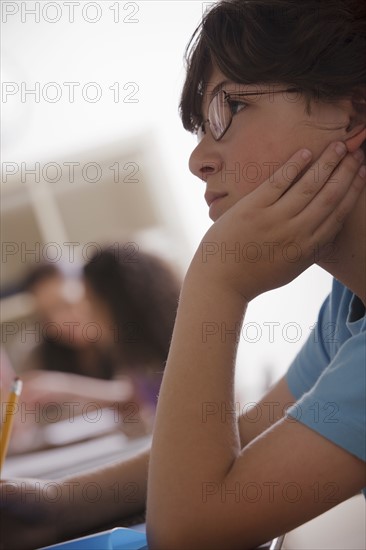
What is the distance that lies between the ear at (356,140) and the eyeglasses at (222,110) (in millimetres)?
97

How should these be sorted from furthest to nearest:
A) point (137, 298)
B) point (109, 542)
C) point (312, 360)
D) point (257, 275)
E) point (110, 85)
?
1. point (110, 85)
2. point (137, 298)
3. point (312, 360)
4. point (257, 275)
5. point (109, 542)

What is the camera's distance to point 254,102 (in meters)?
0.87

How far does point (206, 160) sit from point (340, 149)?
18cm

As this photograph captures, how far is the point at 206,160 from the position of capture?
0.89m

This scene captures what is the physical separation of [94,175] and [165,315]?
6.99 ft

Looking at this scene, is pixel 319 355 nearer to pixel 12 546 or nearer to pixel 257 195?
pixel 257 195

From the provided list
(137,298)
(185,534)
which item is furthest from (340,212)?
(137,298)

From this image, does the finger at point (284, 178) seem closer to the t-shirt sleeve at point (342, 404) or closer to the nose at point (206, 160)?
the nose at point (206, 160)

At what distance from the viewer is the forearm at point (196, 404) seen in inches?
27.2

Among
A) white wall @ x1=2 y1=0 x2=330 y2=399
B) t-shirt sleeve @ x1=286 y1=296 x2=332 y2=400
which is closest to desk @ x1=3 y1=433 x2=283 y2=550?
t-shirt sleeve @ x1=286 y1=296 x2=332 y2=400

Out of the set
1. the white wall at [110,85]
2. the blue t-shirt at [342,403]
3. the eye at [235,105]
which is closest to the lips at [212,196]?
the eye at [235,105]

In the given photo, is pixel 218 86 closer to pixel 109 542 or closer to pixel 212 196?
pixel 212 196

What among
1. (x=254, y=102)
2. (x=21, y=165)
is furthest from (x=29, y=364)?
(x=254, y=102)

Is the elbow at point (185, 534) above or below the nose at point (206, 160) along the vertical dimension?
below
